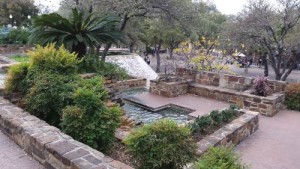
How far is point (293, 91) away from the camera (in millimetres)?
8617

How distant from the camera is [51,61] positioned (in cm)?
495

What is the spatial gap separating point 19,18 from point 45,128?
26.1 metres

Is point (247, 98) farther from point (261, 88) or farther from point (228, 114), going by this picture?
point (228, 114)

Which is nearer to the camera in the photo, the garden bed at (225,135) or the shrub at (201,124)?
the garden bed at (225,135)

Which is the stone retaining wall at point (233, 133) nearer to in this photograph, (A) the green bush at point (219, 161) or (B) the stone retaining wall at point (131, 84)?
(A) the green bush at point (219, 161)

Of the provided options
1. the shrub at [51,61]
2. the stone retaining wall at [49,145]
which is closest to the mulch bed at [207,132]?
the stone retaining wall at [49,145]

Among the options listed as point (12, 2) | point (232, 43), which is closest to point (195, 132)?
point (232, 43)

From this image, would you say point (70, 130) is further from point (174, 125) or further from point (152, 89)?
point (152, 89)

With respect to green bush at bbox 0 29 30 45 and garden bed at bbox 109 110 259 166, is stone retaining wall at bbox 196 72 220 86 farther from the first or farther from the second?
green bush at bbox 0 29 30 45

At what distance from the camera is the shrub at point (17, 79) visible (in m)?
5.16

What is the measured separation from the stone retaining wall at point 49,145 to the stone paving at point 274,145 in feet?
7.39

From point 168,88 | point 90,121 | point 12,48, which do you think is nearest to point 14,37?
point 12,48

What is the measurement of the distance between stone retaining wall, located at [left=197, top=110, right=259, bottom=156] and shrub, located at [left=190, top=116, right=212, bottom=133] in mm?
250

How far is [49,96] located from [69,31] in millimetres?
3034
